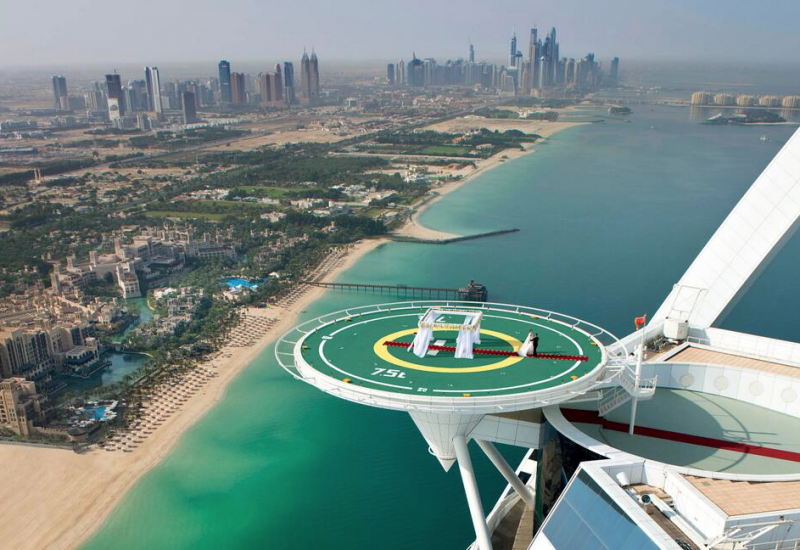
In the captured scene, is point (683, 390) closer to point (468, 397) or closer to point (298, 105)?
point (468, 397)

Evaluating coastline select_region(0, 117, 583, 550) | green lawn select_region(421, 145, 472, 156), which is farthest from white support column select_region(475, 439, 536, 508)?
green lawn select_region(421, 145, 472, 156)

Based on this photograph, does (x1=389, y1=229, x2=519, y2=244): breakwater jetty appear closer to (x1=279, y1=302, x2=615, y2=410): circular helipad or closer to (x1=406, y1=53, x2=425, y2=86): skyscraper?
(x1=279, y1=302, x2=615, y2=410): circular helipad

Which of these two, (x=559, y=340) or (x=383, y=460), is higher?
(x=559, y=340)

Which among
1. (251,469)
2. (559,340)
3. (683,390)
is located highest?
(559,340)

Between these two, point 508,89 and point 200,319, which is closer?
point 200,319

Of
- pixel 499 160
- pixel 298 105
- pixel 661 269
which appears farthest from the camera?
pixel 298 105

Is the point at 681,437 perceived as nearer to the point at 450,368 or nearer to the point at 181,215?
the point at 450,368

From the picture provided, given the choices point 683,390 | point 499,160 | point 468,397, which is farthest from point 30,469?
point 499,160

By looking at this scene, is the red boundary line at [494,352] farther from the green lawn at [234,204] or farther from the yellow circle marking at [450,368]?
the green lawn at [234,204]
